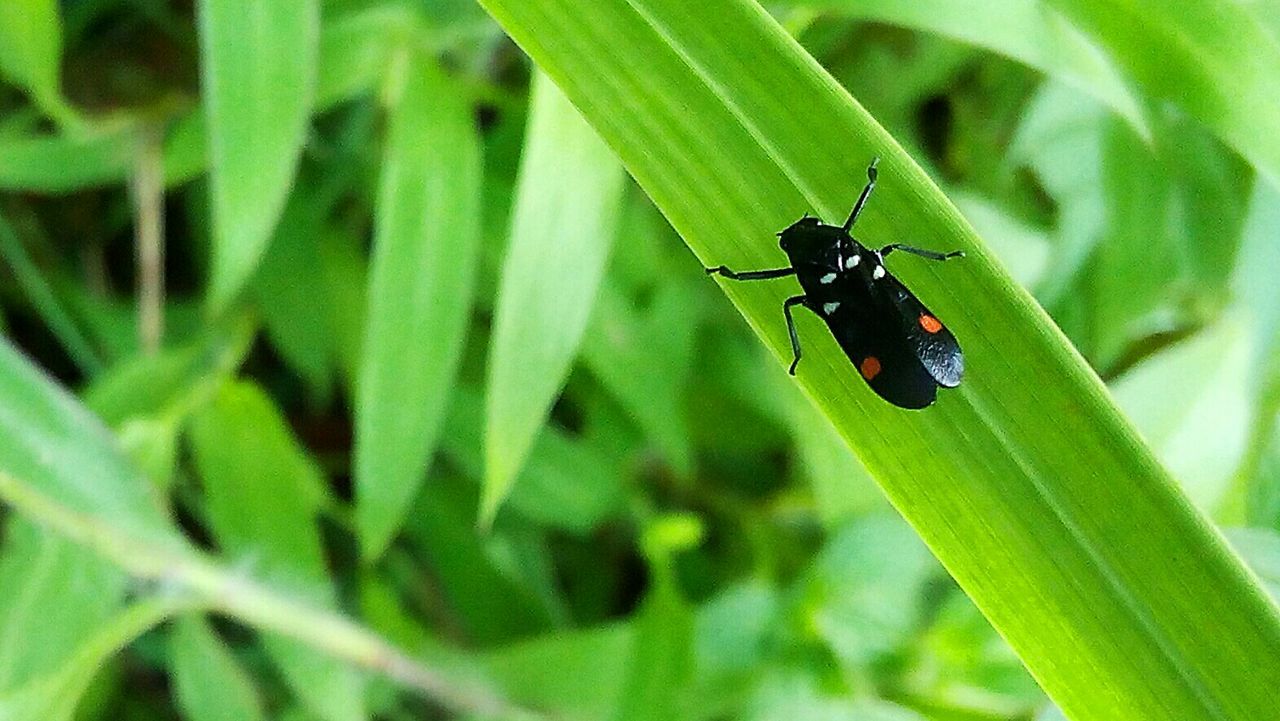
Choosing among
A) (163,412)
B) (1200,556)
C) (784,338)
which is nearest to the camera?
(1200,556)

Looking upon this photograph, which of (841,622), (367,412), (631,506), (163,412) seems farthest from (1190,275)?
(163,412)

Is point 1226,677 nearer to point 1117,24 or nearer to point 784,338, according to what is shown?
point 784,338

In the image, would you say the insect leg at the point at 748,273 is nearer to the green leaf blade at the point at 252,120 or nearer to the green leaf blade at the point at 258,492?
the green leaf blade at the point at 252,120

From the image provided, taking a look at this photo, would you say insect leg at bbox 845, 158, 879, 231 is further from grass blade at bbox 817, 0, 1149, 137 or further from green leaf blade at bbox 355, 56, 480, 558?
green leaf blade at bbox 355, 56, 480, 558

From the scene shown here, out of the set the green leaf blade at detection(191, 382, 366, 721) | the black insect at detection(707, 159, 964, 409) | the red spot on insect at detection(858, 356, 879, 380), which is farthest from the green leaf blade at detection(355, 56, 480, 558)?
the red spot on insect at detection(858, 356, 879, 380)

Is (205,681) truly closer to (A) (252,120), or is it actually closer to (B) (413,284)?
(B) (413,284)

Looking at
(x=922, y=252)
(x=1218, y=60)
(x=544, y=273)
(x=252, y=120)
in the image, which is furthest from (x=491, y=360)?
(x=1218, y=60)

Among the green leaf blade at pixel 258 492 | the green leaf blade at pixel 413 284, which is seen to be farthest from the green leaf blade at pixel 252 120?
the green leaf blade at pixel 258 492
